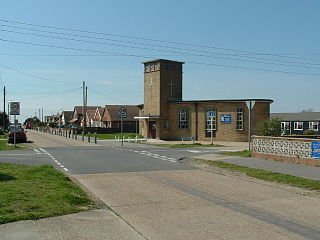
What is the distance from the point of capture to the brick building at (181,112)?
1670 inches

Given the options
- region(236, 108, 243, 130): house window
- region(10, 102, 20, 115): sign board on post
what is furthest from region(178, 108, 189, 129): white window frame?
region(10, 102, 20, 115): sign board on post

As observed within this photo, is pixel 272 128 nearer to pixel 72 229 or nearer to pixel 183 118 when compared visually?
pixel 183 118

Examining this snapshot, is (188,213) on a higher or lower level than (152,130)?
lower

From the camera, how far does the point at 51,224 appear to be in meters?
6.85

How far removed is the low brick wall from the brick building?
71.1ft

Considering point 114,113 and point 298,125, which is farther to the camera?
point 114,113

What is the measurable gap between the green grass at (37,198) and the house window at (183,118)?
33.1 m

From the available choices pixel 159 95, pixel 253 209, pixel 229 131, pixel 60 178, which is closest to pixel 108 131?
pixel 159 95

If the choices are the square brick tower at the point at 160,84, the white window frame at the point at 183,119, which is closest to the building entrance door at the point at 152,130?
the square brick tower at the point at 160,84

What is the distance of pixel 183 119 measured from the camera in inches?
1775

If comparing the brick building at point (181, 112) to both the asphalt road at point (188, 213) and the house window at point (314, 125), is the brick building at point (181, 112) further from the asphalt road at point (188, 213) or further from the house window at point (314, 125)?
the asphalt road at point (188, 213)

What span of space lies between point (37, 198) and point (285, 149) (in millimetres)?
12386

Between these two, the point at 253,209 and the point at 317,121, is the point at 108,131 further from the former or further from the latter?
the point at 253,209

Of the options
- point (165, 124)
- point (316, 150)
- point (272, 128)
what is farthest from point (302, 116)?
point (316, 150)
